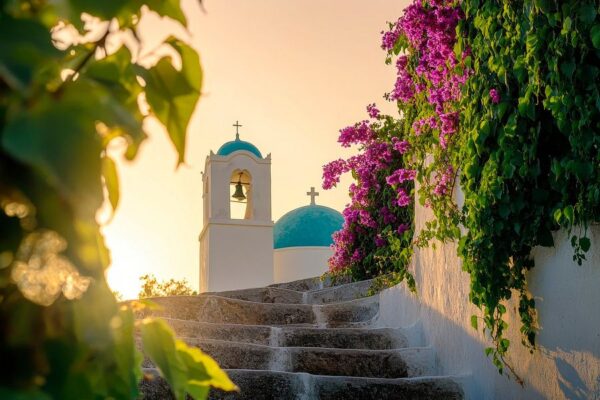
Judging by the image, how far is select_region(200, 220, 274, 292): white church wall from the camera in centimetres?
1653

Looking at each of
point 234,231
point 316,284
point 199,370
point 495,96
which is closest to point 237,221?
point 234,231

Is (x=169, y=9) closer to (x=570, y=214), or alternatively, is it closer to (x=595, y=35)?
(x=595, y=35)

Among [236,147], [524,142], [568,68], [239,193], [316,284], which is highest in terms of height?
[236,147]

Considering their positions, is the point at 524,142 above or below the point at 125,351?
above

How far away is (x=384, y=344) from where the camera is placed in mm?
4879

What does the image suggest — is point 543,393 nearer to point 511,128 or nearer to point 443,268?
point 511,128

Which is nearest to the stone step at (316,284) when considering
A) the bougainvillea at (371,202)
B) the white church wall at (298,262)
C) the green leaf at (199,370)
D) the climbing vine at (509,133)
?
the bougainvillea at (371,202)

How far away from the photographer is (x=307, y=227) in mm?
18938

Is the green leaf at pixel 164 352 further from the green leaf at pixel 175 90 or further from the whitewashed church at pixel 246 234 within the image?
the whitewashed church at pixel 246 234

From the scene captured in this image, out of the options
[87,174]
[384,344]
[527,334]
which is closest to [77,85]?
→ [87,174]

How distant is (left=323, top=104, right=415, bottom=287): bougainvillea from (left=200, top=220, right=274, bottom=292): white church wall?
827cm

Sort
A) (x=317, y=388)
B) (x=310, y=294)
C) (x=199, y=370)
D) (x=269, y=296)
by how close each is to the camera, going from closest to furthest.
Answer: (x=199, y=370) → (x=317, y=388) → (x=269, y=296) → (x=310, y=294)

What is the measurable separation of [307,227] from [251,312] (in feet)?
44.2

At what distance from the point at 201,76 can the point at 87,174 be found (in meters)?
0.22
